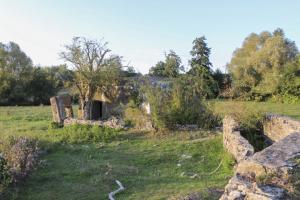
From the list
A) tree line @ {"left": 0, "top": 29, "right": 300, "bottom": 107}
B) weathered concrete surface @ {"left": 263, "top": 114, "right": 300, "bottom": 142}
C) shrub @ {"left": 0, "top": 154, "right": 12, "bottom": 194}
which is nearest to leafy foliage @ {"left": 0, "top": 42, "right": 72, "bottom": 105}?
tree line @ {"left": 0, "top": 29, "right": 300, "bottom": 107}

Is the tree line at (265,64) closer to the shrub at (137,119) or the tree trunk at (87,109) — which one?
the tree trunk at (87,109)

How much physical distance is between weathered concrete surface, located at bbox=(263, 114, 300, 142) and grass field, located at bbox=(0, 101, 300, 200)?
3.46ft

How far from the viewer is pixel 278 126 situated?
402 inches

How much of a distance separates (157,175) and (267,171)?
4.05 metres

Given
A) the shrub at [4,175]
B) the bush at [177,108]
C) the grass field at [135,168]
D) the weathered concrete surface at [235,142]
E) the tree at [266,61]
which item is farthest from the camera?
the tree at [266,61]

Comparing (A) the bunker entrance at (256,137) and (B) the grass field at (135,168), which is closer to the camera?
(B) the grass field at (135,168)

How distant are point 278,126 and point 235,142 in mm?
1886

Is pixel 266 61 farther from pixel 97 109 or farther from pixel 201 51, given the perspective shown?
pixel 97 109

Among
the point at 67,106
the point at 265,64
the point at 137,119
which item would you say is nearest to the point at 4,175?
the point at 137,119

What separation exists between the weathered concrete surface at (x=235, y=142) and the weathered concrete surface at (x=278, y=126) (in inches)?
35.2

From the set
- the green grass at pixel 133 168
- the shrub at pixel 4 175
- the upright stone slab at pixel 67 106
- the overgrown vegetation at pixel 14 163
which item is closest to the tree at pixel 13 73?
the upright stone slab at pixel 67 106

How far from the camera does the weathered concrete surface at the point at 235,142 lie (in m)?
8.15

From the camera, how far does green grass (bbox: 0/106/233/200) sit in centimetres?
709

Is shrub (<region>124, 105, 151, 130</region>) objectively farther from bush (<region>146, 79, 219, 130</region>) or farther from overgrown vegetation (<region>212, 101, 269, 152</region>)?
overgrown vegetation (<region>212, 101, 269, 152</region>)
